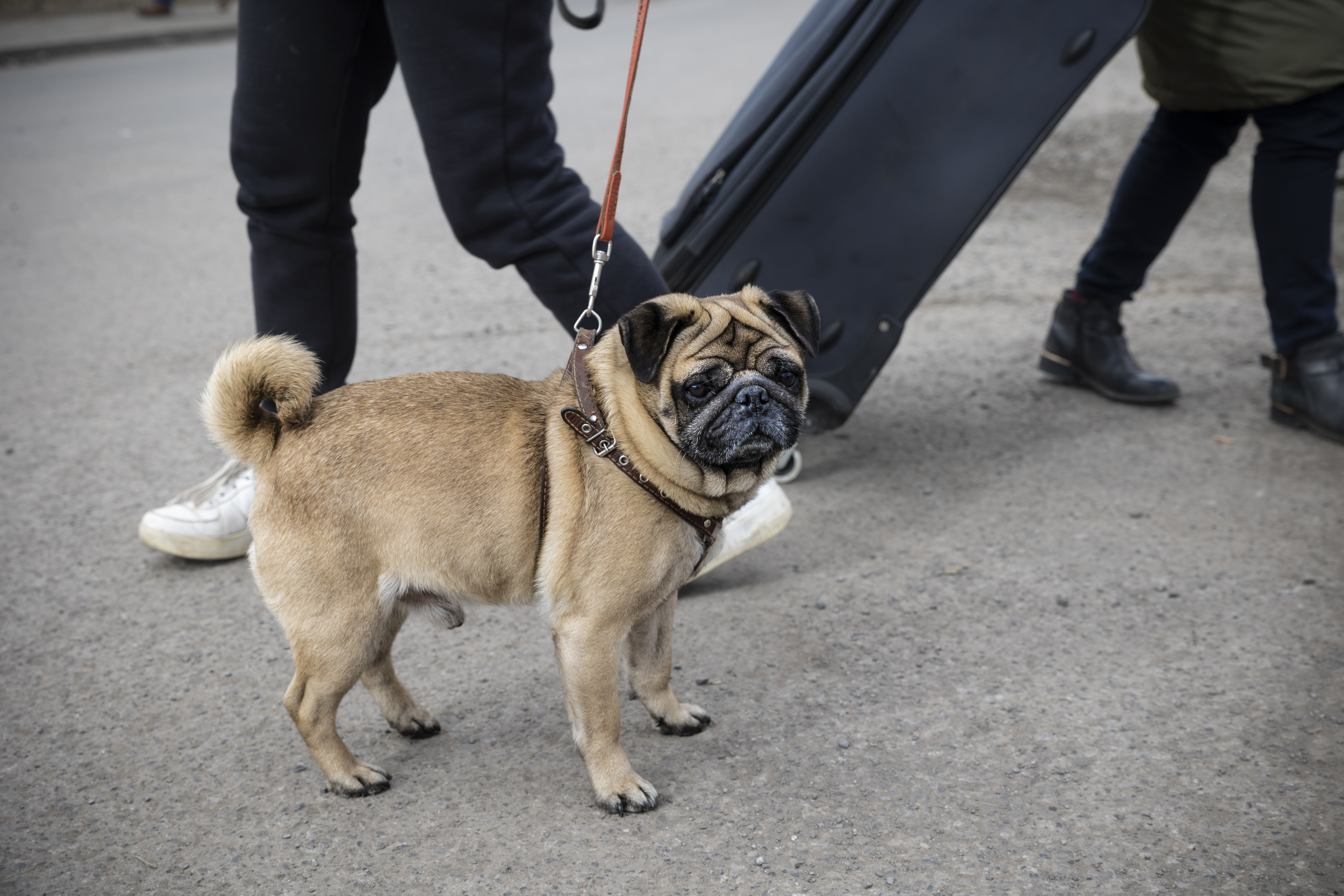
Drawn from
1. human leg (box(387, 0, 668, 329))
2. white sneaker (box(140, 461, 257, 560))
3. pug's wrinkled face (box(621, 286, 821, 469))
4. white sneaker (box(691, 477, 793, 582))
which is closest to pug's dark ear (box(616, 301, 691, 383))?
pug's wrinkled face (box(621, 286, 821, 469))

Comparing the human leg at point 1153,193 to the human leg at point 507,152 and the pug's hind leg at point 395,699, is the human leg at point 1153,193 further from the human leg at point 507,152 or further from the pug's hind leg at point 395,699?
the pug's hind leg at point 395,699

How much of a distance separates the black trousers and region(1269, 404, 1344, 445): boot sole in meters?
2.35

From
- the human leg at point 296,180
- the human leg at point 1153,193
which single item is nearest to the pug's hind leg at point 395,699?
the human leg at point 296,180

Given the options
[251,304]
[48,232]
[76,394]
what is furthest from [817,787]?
[48,232]

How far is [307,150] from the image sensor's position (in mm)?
2672

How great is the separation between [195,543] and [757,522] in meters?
1.62

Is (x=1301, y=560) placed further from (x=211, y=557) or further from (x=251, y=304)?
(x=251, y=304)

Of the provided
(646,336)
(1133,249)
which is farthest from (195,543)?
(1133,249)

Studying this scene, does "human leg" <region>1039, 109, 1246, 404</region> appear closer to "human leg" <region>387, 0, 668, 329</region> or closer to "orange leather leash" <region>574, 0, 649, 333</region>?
"human leg" <region>387, 0, 668, 329</region>

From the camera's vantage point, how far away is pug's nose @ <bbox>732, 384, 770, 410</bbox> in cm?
199

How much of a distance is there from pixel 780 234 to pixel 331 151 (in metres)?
1.29

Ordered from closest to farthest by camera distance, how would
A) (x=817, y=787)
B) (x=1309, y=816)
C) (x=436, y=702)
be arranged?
(x=1309, y=816), (x=817, y=787), (x=436, y=702)

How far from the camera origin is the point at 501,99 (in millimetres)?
2438

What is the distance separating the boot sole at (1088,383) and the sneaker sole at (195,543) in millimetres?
2957
